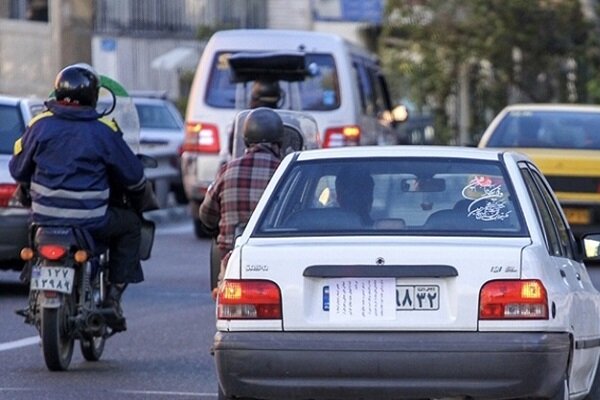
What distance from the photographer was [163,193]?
25297mm

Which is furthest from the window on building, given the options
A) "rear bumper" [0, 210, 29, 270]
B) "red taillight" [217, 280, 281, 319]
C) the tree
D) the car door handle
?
"red taillight" [217, 280, 281, 319]

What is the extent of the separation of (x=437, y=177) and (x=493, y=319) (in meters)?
0.94

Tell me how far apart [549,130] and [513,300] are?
1206 centimetres

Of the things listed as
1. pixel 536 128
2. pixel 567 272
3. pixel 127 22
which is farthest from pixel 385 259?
pixel 127 22

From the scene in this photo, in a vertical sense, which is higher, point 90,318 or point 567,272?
point 567,272

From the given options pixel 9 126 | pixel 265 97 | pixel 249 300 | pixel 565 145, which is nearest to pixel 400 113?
pixel 565 145

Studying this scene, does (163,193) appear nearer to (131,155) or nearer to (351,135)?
(351,135)

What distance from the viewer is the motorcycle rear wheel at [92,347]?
36.0 feet

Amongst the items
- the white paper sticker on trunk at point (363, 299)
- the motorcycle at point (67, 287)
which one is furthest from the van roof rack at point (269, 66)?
the white paper sticker on trunk at point (363, 299)

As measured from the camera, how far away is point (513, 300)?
294 inches

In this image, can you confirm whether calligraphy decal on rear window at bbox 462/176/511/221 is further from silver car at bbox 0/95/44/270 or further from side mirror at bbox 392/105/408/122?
side mirror at bbox 392/105/408/122

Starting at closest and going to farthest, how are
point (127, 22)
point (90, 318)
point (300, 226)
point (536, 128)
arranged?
point (300, 226)
point (90, 318)
point (536, 128)
point (127, 22)

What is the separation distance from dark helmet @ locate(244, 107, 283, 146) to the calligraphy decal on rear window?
233cm

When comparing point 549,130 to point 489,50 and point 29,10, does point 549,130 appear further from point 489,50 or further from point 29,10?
point 29,10
